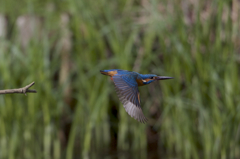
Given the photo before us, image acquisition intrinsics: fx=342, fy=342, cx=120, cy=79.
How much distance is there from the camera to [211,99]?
113 inches

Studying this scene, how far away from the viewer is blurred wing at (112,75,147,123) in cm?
136

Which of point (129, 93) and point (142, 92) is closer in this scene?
point (129, 93)

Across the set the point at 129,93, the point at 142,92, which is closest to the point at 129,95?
the point at 129,93

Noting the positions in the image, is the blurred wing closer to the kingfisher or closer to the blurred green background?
the kingfisher

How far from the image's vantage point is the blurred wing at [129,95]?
1364 millimetres

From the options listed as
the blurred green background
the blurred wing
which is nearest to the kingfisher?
the blurred wing

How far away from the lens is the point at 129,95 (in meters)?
1.39

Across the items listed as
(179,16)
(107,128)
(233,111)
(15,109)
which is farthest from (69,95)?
(233,111)

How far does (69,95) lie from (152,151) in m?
1.39

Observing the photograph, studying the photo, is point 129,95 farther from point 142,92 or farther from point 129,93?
point 142,92

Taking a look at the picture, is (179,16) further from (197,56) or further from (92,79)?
(92,79)

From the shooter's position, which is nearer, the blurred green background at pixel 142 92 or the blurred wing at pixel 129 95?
the blurred wing at pixel 129 95

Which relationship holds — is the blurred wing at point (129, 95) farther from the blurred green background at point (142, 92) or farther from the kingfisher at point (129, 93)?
the blurred green background at point (142, 92)

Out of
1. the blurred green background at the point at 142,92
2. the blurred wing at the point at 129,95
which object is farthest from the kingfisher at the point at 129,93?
the blurred green background at the point at 142,92
